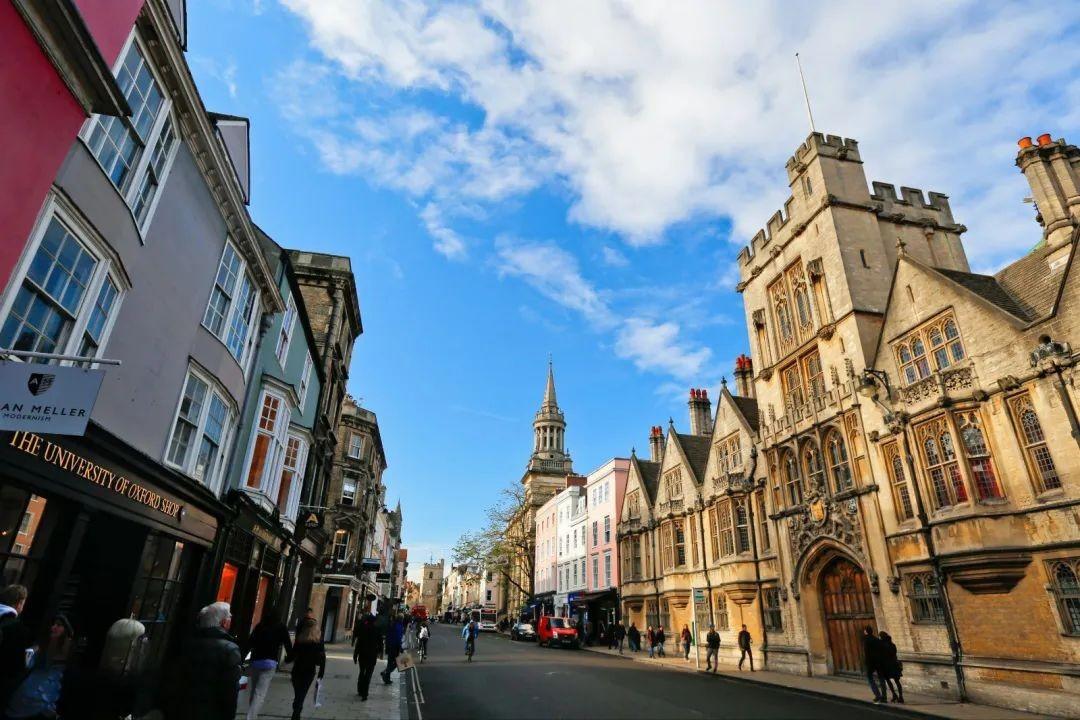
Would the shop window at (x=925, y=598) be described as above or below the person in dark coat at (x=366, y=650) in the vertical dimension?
above

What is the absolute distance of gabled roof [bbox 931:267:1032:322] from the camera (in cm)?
1611

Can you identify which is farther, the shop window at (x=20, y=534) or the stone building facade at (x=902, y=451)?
the stone building facade at (x=902, y=451)

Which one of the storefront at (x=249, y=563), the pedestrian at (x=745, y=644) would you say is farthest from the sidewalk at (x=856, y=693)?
the storefront at (x=249, y=563)

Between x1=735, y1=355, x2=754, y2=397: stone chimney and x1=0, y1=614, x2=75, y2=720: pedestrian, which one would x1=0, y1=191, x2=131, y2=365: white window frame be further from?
x1=735, y1=355, x2=754, y2=397: stone chimney

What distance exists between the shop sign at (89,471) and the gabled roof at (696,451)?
89.5 feet

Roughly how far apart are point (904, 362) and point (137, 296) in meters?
20.9

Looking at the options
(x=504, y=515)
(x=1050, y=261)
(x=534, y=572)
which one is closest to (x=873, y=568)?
(x=1050, y=261)

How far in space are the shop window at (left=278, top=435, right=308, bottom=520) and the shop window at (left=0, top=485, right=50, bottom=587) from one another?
11865mm

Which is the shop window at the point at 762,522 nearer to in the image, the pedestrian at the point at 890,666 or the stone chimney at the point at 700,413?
the pedestrian at the point at 890,666

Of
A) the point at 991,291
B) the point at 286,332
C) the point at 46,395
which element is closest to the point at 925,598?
the point at 991,291

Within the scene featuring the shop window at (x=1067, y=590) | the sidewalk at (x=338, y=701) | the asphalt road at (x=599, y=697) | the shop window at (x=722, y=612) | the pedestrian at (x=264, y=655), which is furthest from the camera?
the shop window at (x=722, y=612)

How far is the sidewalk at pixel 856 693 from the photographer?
1282cm

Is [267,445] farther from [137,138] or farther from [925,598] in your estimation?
[925,598]

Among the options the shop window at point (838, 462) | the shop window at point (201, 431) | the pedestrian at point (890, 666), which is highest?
the shop window at point (838, 462)
